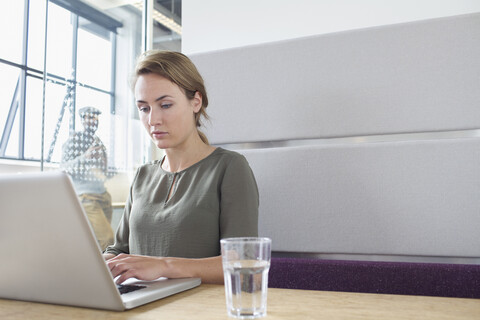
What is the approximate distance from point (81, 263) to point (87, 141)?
1.78 metres

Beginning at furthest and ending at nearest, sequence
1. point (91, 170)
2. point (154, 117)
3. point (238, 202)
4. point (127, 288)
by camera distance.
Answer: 1. point (91, 170)
2. point (154, 117)
3. point (238, 202)
4. point (127, 288)

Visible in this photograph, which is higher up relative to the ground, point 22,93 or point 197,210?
point 22,93

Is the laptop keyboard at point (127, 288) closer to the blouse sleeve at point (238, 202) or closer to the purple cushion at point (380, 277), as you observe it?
the blouse sleeve at point (238, 202)

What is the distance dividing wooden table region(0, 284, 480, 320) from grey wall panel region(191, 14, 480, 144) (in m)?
0.81

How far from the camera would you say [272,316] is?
1.91 feet

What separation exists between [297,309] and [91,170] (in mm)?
1824

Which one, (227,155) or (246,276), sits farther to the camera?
(227,155)

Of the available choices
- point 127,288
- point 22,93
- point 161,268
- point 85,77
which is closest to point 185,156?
point 161,268

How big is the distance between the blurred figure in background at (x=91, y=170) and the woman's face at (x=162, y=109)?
3.38 ft

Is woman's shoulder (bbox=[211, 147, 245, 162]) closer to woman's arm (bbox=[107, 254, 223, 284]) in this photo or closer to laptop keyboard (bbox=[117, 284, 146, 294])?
woman's arm (bbox=[107, 254, 223, 284])

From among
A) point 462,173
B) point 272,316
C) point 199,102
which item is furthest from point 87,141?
point 272,316

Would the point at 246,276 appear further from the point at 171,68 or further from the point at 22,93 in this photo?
the point at 22,93

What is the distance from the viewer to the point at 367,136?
4.72 feet

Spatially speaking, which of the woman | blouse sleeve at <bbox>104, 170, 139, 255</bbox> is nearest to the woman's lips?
the woman
